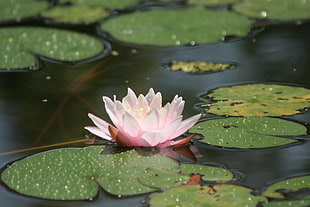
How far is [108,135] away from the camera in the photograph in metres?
2.25

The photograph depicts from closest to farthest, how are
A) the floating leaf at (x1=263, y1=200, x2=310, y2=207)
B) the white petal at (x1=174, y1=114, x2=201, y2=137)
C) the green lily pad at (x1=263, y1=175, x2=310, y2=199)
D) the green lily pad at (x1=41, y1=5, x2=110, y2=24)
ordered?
the floating leaf at (x1=263, y1=200, x2=310, y2=207)
the green lily pad at (x1=263, y1=175, x2=310, y2=199)
the white petal at (x1=174, y1=114, x2=201, y2=137)
the green lily pad at (x1=41, y1=5, x2=110, y2=24)

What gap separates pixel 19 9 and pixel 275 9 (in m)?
1.94

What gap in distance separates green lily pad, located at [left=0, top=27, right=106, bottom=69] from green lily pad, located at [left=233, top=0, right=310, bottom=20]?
116 cm

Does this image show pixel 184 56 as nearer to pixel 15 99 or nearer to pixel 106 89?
pixel 106 89

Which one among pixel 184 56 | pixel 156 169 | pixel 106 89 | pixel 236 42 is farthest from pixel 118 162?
pixel 236 42

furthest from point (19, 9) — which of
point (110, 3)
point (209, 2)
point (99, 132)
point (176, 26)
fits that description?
point (99, 132)

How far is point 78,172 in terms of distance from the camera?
6.70ft

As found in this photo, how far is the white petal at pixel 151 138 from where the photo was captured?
2.14m

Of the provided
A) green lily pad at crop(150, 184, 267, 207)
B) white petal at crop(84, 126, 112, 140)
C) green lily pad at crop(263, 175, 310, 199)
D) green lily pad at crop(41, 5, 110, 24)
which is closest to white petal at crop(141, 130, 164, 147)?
white petal at crop(84, 126, 112, 140)

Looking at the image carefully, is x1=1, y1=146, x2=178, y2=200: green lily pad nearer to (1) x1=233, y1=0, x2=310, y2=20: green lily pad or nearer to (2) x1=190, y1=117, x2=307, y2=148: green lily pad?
(2) x1=190, y1=117, x2=307, y2=148: green lily pad

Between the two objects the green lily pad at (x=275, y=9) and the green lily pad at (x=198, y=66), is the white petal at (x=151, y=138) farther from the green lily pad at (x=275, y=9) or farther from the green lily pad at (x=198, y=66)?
the green lily pad at (x=275, y=9)

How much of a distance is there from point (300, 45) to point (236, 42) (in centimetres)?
39

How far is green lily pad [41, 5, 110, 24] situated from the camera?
13.3 ft

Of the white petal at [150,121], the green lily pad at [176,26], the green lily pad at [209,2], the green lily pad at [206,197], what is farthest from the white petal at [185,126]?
the green lily pad at [209,2]
